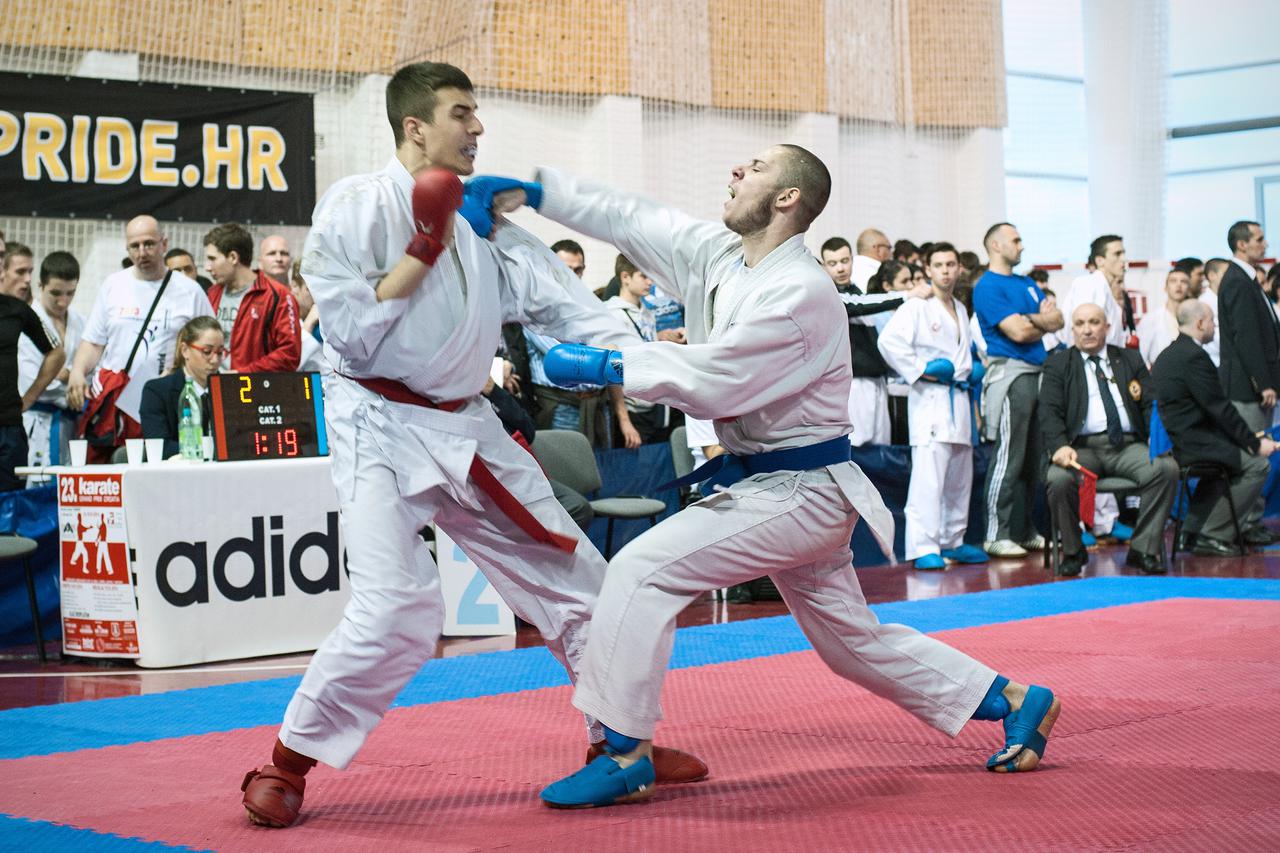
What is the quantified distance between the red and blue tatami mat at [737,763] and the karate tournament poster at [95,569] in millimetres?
862

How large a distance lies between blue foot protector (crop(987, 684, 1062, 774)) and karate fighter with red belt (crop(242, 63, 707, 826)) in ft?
2.40

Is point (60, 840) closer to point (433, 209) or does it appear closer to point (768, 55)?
point (433, 209)

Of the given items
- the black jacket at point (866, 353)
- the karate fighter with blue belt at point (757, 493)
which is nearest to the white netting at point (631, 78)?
the black jacket at point (866, 353)

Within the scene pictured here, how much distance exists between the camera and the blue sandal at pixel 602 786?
118 inches

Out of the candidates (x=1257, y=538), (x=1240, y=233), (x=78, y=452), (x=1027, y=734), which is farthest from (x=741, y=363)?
(x=1240, y=233)

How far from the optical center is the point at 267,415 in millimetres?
5961

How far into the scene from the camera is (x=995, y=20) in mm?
14375

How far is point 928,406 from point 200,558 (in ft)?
14.7

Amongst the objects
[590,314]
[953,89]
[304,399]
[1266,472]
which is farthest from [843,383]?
[953,89]

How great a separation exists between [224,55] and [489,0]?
6.95ft

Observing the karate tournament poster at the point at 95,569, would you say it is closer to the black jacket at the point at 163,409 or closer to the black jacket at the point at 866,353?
the black jacket at the point at 163,409

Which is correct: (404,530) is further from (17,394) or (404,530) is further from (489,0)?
(489,0)

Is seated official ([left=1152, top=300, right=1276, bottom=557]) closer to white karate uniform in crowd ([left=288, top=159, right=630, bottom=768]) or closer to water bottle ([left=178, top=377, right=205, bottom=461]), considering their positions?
water bottle ([left=178, top=377, right=205, bottom=461])

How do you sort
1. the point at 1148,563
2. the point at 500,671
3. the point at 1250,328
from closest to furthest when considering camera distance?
1. the point at 500,671
2. the point at 1148,563
3. the point at 1250,328
